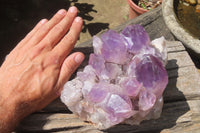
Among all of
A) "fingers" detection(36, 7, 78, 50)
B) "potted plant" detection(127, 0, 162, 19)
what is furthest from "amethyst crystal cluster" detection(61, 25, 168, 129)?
"potted plant" detection(127, 0, 162, 19)

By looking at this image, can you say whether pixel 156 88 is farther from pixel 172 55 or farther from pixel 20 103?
pixel 20 103

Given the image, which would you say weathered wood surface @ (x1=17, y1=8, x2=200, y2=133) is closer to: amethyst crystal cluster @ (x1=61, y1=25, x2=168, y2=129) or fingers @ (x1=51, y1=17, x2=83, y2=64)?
amethyst crystal cluster @ (x1=61, y1=25, x2=168, y2=129)

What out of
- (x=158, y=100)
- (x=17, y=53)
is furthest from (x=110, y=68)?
(x=17, y=53)

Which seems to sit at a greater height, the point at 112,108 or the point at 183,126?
the point at 112,108

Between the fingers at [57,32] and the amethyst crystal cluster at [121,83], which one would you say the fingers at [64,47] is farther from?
the amethyst crystal cluster at [121,83]

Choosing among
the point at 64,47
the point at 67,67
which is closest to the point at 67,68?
the point at 67,67

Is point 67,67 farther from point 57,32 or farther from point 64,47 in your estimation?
point 57,32

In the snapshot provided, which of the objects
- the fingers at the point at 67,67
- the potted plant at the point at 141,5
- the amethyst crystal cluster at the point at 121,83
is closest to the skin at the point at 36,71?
the fingers at the point at 67,67
